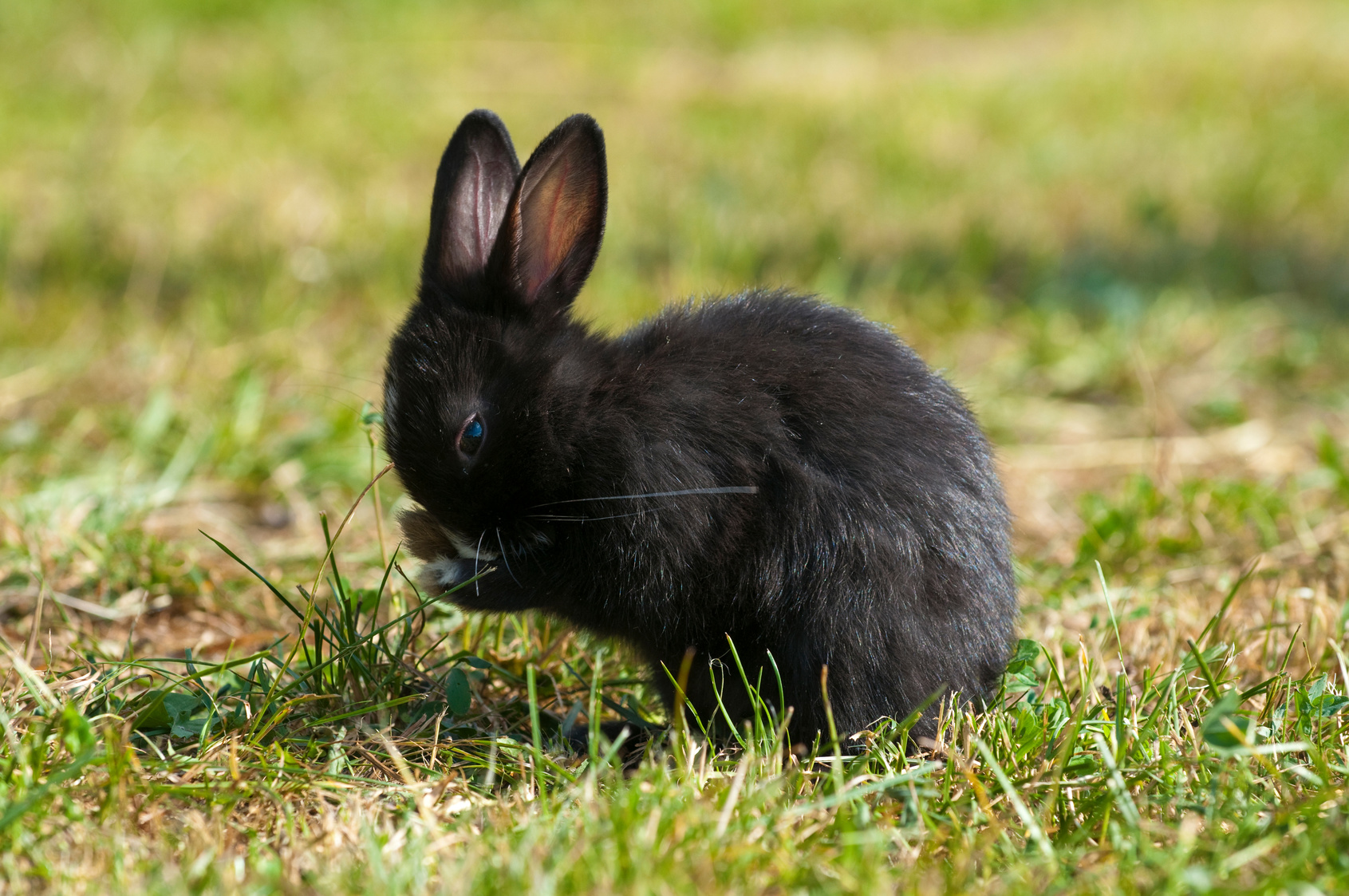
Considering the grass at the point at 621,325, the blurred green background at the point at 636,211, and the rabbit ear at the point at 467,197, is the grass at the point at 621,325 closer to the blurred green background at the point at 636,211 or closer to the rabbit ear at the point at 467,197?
the blurred green background at the point at 636,211

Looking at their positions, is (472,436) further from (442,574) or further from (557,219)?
(557,219)

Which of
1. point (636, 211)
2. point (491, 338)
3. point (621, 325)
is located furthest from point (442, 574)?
point (636, 211)

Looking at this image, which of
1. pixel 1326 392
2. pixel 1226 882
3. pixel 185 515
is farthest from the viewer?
pixel 1326 392

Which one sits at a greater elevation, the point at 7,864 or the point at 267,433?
the point at 267,433

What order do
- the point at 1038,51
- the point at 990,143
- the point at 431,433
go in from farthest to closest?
the point at 1038,51
the point at 990,143
the point at 431,433

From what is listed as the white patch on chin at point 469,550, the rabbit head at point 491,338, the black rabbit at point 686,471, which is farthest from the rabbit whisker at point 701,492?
the white patch on chin at point 469,550

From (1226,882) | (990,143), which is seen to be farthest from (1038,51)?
(1226,882)

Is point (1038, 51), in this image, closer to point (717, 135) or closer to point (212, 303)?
point (717, 135)
